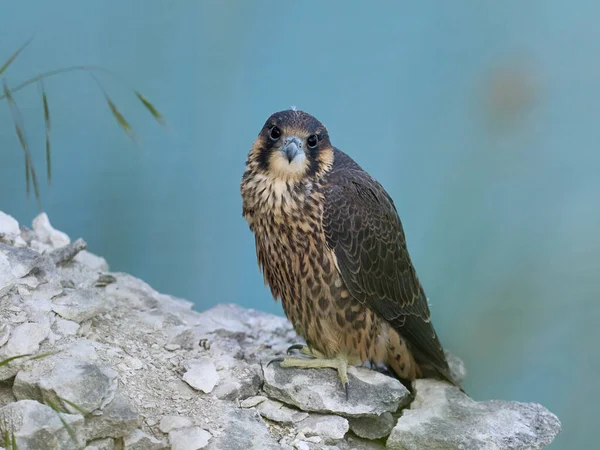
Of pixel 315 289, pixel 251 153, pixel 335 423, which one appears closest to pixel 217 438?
pixel 335 423

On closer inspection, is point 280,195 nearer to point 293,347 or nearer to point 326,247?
point 326,247

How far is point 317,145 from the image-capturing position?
233 centimetres

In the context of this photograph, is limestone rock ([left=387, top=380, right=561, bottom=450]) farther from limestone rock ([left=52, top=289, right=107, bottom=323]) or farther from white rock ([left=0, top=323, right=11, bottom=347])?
white rock ([left=0, top=323, right=11, bottom=347])

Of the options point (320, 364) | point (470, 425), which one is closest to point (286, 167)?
point (320, 364)

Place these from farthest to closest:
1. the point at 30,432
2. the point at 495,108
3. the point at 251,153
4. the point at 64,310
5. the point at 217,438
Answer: the point at 495,108
the point at 251,153
the point at 64,310
the point at 217,438
the point at 30,432

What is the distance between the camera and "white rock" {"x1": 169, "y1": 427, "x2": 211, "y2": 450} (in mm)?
1955

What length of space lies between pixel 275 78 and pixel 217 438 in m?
1.53

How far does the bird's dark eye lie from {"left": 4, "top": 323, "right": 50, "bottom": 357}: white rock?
0.92 meters

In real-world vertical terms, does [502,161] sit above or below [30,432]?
above

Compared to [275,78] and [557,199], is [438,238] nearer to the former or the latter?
[557,199]

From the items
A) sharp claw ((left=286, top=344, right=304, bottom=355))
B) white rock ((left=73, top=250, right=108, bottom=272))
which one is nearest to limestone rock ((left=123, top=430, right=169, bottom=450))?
sharp claw ((left=286, top=344, right=304, bottom=355))

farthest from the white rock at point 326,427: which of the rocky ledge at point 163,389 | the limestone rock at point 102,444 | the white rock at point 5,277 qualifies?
the white rock at point 5,277

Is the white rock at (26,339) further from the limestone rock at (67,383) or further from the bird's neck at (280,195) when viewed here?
the bird's neck at (280,195)

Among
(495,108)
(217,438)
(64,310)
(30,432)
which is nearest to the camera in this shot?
(30,432)
